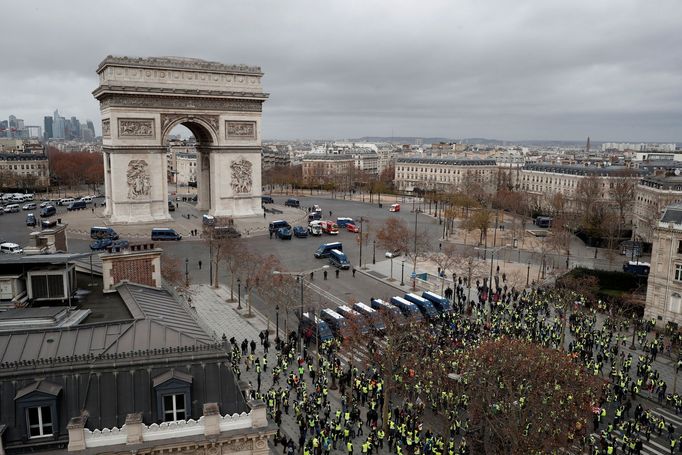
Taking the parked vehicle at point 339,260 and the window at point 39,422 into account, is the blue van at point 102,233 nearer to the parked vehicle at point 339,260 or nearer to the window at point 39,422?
the parked vehicle at point 339,260

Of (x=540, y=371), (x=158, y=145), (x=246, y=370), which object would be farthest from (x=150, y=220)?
(x=540, y=371)

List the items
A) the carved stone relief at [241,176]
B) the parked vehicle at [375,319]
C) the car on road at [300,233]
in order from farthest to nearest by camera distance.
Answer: the carved stone relief at [241,176] → the car on road at [300,233] → the parked vehicle at [375,319]

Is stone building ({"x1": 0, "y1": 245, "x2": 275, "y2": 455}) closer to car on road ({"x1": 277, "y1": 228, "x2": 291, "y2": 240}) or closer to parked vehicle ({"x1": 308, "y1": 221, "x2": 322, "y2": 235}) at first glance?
car on road ({"x1": 277, "y1": 228, "x2": 291, "y2": 240})

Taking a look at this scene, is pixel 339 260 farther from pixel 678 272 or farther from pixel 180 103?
pixel 180 103

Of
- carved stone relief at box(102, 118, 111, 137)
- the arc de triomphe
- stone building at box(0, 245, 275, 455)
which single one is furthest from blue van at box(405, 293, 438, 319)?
carved stone relief at box(102, 118, 111, 137)

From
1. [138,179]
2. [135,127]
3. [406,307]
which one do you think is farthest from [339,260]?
[135,127]

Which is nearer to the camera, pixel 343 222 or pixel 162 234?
pixel 162 234

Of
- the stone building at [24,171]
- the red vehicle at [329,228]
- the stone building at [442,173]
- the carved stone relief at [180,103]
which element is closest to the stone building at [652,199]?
the red vehicle at [329,228]
